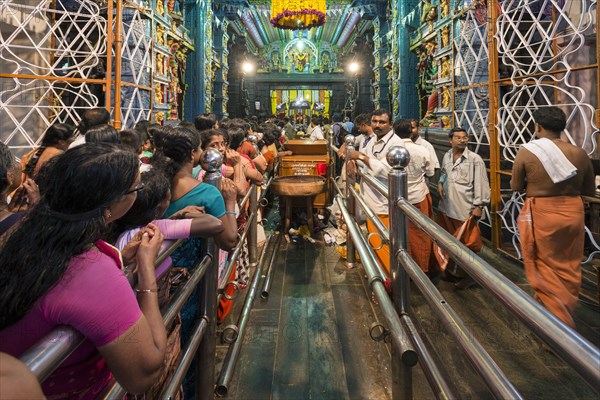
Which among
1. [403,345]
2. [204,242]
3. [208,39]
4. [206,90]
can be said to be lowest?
[403,345]

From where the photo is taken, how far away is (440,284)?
11.2ft

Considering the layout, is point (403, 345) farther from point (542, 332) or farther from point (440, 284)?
point (440, 284)

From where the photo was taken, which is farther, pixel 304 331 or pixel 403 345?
pixel 304 331

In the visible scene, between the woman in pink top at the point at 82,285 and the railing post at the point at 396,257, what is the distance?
1.13 metres

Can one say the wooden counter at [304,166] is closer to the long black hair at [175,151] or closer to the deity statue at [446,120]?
the deity statue at [446,120]

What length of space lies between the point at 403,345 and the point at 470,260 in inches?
24.8

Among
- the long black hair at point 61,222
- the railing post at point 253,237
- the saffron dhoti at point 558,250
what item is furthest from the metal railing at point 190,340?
the saffron dhoti at point 558,250

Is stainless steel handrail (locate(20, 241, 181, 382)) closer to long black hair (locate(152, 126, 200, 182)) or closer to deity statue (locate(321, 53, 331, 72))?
long black hair (locate(152, 126, 200, 182))

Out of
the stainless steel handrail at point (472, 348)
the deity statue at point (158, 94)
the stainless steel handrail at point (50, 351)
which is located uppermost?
the deity statue at point (158, 94)

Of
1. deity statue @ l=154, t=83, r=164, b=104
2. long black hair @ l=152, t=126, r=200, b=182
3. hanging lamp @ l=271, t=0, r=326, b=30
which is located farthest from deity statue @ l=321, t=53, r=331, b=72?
long black hair @ l=152, t=126, r=200, b=182

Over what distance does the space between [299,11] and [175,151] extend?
7.46m

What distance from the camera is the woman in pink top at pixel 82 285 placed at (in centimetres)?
70

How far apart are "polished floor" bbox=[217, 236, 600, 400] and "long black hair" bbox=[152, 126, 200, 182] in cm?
123

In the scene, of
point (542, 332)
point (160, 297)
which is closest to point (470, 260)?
point (542, 332)
